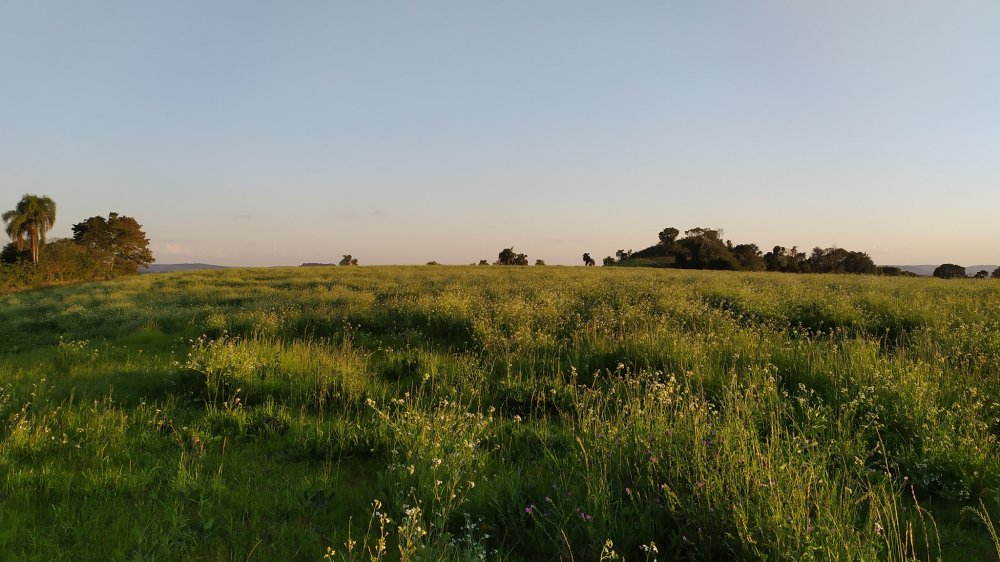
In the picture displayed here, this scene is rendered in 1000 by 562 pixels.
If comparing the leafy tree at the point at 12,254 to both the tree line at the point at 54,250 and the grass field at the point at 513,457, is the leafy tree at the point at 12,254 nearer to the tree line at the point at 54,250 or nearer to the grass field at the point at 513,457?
the tree line at the point at 54,250

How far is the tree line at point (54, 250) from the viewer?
48625 mm

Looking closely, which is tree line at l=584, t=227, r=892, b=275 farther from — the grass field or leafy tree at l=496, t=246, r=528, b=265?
the grass field

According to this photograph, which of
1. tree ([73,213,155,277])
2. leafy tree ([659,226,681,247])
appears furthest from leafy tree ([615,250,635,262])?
tree ([73,213,155,277])

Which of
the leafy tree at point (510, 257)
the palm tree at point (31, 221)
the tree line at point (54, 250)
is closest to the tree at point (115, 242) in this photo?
the tree line at point (54, 250)

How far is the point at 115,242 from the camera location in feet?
223

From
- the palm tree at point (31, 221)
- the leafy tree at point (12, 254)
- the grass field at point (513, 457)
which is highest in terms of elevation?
the palm tree at point (31, 221)

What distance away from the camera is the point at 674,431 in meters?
3.92

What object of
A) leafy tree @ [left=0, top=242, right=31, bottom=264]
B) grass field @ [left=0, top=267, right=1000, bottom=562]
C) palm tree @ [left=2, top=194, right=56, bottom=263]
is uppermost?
palm tree @ [left=2, top=194, right=56, bottom=263]

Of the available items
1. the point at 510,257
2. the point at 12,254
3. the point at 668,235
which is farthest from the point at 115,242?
the point at 668,235

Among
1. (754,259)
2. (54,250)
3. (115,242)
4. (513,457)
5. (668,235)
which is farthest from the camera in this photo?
(668,235)

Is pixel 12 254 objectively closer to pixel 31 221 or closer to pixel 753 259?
pixel 31 221

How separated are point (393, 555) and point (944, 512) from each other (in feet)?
14.7

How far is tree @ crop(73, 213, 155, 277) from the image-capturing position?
63.5 m

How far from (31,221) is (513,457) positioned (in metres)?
79.1
